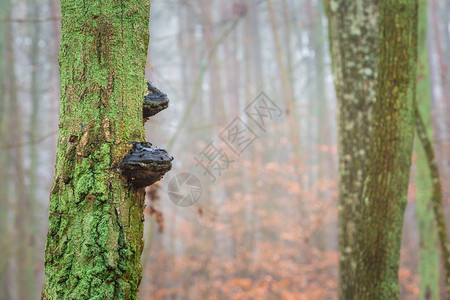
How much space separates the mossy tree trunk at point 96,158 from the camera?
141 centimetres

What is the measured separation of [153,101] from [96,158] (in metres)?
0.36

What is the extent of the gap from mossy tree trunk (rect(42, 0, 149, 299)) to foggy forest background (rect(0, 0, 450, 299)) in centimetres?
625

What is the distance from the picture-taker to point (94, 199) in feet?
4.75

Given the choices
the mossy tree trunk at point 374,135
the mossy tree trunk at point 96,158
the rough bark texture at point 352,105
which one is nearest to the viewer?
the mossy tree trunk at point 96,158

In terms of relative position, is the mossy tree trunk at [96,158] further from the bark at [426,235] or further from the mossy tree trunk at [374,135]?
the bark at [426,235]

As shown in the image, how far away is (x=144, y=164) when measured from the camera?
1.46 meters

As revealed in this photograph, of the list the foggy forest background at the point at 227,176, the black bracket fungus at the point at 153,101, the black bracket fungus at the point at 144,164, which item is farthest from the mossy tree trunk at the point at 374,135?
the foggy forest background at the point at 227,176

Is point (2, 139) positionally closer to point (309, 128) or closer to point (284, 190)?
point (284, 190)

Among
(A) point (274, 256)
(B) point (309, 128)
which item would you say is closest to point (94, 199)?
(A) point (274, 256)

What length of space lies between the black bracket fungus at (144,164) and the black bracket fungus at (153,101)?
0.22m

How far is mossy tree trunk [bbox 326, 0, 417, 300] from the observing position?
104 inches

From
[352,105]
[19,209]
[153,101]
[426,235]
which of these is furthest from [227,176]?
[153,101]

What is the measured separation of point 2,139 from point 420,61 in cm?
900

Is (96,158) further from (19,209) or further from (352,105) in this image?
(19,209)
